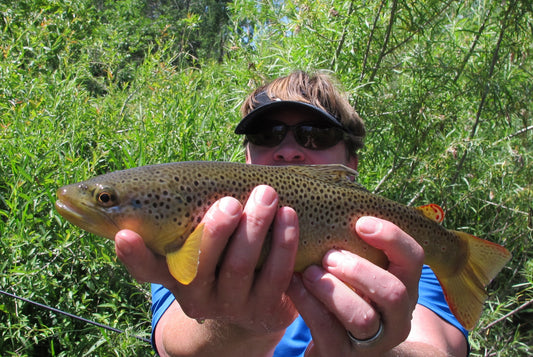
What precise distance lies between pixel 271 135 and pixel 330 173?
790 mm

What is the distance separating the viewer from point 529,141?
4.12 meters

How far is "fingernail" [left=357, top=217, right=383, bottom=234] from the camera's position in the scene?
1534 millimetres

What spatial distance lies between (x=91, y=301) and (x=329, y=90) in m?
2.45

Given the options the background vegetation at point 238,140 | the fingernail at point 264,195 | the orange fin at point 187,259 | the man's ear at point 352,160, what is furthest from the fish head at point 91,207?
the man's ear at point 352,160

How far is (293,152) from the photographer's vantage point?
7.98ft

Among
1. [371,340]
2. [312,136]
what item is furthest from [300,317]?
[312,136]

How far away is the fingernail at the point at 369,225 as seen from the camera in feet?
5.03

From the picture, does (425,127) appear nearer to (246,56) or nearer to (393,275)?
(246,56)

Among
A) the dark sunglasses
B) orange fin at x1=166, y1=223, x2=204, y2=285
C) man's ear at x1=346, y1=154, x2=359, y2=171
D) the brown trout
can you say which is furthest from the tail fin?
orange fin at x1=166, y1=223, x2=204, y2=285

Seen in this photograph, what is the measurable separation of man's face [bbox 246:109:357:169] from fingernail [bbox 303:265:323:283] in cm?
99

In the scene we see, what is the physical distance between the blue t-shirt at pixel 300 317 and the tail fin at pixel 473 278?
0.34 meters

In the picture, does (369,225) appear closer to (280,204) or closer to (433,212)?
(280,204)

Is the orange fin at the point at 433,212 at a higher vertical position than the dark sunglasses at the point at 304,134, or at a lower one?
lower

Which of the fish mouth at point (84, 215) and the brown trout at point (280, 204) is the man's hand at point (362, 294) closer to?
the brown trout at point (280, 204)
